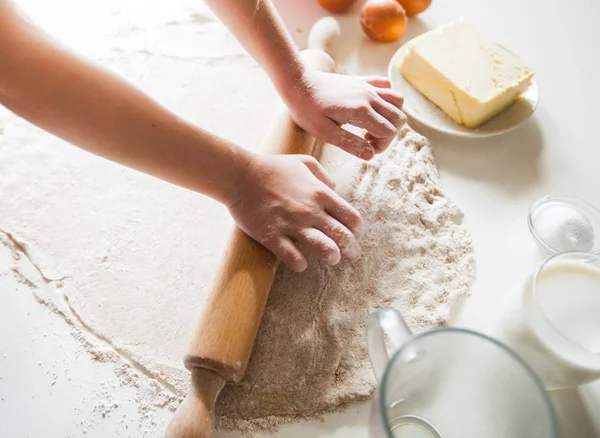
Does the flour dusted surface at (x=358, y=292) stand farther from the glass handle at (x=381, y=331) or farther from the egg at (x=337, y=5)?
the egg at (x=337, y=5)

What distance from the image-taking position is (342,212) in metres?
0.73

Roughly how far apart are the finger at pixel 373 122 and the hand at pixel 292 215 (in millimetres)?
136

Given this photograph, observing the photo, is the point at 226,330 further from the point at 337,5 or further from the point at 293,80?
the point at 337,5

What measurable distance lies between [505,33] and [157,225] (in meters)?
0.84

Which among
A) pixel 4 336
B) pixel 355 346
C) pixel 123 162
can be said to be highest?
pixel 123 162

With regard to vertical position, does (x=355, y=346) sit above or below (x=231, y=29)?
below

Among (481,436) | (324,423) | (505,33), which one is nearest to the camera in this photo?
(481,436)

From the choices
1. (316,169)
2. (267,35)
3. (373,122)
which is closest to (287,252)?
(316,169)

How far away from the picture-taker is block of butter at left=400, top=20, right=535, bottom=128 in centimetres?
88

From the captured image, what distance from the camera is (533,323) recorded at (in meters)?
0.60

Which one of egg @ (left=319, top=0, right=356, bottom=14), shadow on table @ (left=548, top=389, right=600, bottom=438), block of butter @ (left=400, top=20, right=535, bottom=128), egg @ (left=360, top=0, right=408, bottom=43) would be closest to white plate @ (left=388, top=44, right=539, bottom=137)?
block of butter @ (left=400, top=20, right=535, bottom=128)

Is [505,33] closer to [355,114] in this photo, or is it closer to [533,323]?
[355,114]

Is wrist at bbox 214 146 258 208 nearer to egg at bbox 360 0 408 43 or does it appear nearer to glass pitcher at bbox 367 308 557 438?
glass pitcher at bbox 367 308 557 438

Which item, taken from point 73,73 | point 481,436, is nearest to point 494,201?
point 481,436
